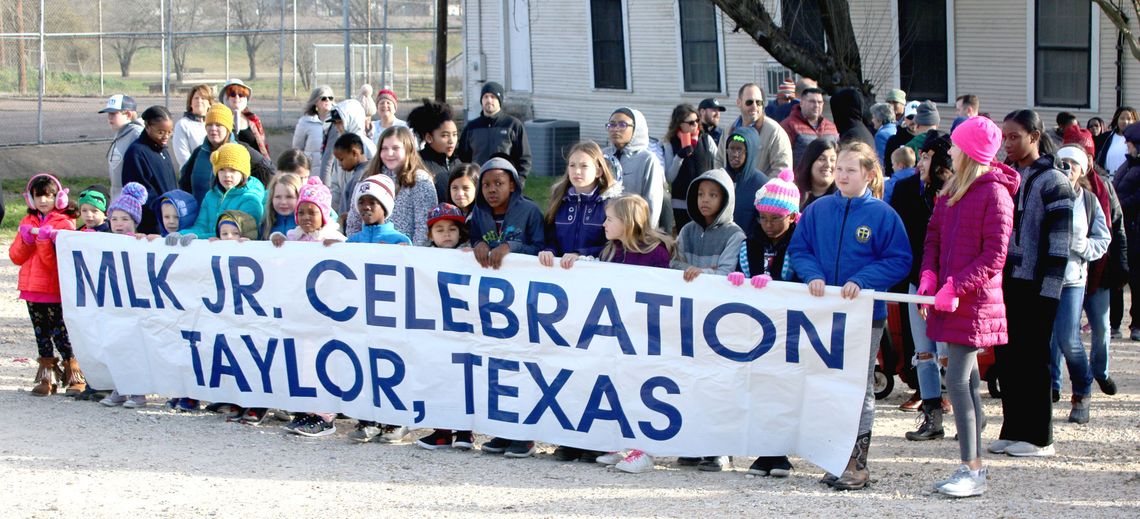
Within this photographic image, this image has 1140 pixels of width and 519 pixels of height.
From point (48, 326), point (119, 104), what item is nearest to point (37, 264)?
point (48, 326)

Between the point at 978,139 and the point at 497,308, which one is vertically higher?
the point at 978,139

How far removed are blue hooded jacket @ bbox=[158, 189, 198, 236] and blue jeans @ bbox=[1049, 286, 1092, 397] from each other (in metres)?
5.33

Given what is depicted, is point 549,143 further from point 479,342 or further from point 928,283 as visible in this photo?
point 928,283

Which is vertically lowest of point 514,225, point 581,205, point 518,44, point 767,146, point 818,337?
point 818,337

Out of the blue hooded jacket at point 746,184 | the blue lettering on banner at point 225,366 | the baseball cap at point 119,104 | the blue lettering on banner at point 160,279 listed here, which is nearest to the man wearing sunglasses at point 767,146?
the blue hooded jacket at point 746,184

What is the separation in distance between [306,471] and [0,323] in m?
A: 5.48

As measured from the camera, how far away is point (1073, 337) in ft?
24.9

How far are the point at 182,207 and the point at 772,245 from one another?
3.92m

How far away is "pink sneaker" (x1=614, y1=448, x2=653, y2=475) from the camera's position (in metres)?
6.81

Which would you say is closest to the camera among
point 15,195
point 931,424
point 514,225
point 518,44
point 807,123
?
point 931,424

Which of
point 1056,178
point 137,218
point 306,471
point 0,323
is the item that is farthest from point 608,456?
point 0,323

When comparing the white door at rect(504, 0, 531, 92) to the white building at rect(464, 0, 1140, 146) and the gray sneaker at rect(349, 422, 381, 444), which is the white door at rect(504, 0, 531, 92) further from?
the gray sneaker at rect(349, 422, 381, 444)

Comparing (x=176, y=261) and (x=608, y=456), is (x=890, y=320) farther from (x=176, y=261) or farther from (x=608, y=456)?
(x=176, y=261)

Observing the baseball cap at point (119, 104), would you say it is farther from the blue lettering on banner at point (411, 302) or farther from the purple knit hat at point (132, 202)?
the blue lettering on banner at point (411, 302)
